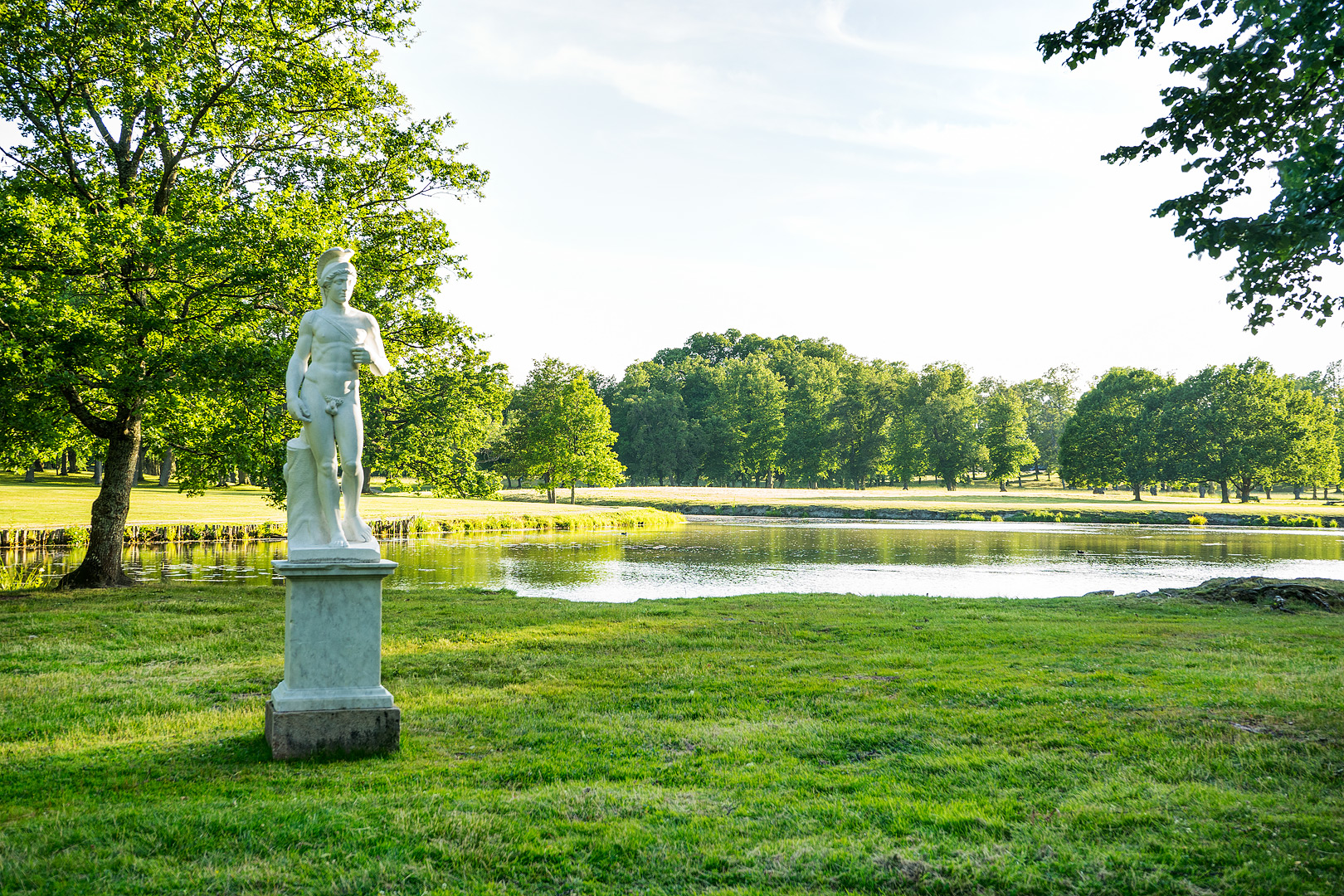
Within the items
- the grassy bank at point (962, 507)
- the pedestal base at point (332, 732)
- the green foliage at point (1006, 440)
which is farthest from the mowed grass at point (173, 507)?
the green foliage at point (1006, 440)

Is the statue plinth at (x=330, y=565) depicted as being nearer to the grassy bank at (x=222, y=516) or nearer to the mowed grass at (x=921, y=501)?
the grassy bank at (x=222, y=516)

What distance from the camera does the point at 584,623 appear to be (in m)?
12.2

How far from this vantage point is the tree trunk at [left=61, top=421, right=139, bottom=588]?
15.3 meters

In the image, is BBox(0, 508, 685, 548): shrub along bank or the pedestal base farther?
BBox(0, 508, 685, 548): shrub along bank

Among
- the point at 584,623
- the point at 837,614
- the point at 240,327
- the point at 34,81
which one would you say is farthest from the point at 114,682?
the point at 34,81

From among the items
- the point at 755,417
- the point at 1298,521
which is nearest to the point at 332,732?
the point at 1298,521

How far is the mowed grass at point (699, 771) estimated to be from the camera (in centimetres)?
410

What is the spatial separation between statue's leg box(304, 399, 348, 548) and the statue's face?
895mm

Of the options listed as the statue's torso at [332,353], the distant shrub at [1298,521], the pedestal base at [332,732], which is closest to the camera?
the pedestal base at [332,732]

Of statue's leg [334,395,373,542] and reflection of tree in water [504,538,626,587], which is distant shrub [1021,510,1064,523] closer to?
reflection of tree in water [504,538,626,587]

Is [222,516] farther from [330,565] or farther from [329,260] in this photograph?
[330,565]

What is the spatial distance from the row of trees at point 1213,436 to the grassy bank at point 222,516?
43581 mm

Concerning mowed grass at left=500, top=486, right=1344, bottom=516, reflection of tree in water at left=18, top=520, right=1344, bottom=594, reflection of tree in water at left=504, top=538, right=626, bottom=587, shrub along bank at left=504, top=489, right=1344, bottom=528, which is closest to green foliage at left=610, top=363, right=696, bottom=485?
mowed grass at left=500, top=486, right=1344, bottom=516

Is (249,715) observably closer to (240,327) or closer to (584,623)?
(584,623)
